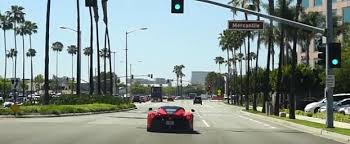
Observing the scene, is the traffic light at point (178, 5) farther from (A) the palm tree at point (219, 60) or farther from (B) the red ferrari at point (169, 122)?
(A) the palm tree at point (219, 60)

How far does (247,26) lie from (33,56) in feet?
443

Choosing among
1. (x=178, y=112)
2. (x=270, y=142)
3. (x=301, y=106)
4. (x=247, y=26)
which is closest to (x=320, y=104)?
(x=301, y=106)

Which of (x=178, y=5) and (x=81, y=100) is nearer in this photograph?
(x=178, y=5)

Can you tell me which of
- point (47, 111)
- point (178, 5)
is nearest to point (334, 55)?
point (178, 5)

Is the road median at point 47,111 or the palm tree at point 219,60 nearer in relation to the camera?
the road median at point 47,111

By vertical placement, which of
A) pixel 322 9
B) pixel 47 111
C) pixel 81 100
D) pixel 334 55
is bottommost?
pixel 47 111

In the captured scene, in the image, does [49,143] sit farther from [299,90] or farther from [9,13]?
[9,13]

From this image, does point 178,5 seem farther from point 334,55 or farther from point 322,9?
point 322,9

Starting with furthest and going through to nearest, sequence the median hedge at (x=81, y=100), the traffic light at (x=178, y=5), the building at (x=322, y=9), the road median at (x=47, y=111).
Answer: the building at (x=322, y=9) < the median hedge at (x=81, y=100) < the road median at (x=47, y=111) < the traffic light at (x=178, y=5)

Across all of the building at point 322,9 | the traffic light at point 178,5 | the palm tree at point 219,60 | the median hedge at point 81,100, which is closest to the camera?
the traffic light at point 178,5

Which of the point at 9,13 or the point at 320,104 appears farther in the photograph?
the point at 9,13

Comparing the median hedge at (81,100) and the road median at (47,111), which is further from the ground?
the median hedge at (81,100)

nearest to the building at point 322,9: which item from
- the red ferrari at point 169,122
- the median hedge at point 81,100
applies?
the median hedge at point 81,100

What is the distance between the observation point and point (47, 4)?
48.8m
